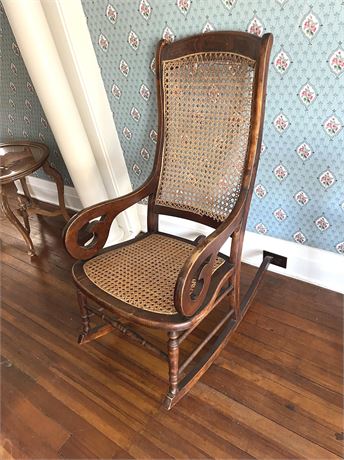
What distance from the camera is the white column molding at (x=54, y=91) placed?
1.32 m

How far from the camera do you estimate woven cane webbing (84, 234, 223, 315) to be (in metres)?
1.02

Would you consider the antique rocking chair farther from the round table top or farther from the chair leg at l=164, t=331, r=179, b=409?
the round table top

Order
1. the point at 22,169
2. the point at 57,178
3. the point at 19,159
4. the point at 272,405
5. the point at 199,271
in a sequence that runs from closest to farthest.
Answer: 1. the point at 199,271
2. the point at 272,405
3. the point at 22,169
4. the point at 19,159
5. the point at 57,178

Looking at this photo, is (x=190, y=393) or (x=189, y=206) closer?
(x=190, y=393)

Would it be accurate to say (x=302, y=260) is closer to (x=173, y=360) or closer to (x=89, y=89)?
(x=173, y=360)

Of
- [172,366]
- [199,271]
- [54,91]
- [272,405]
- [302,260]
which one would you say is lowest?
[272,405]

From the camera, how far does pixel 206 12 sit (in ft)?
3.77

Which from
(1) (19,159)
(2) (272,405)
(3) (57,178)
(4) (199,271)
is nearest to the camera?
(4) (199,271)

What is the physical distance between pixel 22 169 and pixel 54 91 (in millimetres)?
512

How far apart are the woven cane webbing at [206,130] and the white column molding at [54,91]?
1.75 ft

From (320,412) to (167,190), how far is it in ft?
3.15

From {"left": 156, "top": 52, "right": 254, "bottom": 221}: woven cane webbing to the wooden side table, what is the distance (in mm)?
878

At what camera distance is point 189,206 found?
130 centimetres

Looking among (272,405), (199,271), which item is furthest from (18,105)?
(272,405)
